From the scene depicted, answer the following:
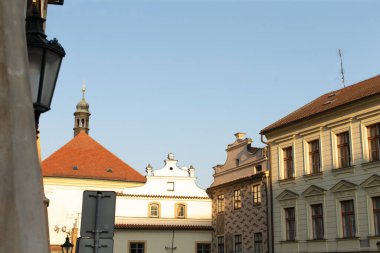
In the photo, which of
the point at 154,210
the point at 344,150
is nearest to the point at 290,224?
the point at 344,150

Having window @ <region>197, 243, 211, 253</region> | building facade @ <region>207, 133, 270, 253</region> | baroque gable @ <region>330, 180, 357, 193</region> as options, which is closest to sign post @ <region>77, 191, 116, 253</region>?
baroque gable @ <region>330, 180, 357, 193</region>

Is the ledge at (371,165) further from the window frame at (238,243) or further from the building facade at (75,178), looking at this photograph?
the building facade at (75,178)

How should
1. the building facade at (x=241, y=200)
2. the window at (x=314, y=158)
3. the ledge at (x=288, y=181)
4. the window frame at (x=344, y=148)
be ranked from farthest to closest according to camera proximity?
the building facade at (x=241, y=200) → the ledge at (x=288, y=181) → the window at (x=314, y=158) → the window frame at (x=344, y=148)

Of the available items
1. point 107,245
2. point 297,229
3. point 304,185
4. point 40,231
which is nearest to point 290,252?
point 297,229

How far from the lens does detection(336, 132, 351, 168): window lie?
77.3ft

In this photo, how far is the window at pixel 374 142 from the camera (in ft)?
72.1

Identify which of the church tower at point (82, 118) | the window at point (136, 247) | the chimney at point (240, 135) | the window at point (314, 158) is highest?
the church tower at point (82, 118)

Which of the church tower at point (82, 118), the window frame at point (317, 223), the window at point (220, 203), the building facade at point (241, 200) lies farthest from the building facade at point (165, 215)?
the church tower at point (82, 118)

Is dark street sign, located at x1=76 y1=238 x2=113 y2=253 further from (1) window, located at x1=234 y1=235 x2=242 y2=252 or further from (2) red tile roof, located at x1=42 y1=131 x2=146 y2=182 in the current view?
(2) red tile roof, located at x1=42 y1=131 x2=146 y2=182

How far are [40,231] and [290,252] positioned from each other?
80.8 feet

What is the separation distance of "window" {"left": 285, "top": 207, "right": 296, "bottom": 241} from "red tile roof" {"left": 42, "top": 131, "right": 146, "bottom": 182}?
24.2m

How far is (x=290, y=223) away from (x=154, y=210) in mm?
15003

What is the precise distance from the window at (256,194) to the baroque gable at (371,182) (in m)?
8.42

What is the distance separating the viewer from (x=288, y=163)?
27.5 meters
